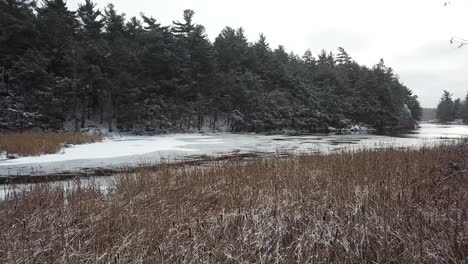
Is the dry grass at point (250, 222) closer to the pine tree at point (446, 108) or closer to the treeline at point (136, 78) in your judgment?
the treeline at point (136, 78)

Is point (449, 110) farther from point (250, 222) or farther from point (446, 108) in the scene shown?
point (250, 222)

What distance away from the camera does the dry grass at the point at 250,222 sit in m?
3.90

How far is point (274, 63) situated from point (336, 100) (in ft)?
44.8

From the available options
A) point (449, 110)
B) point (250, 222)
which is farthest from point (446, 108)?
point (250, 222)

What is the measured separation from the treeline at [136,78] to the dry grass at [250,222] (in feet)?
100

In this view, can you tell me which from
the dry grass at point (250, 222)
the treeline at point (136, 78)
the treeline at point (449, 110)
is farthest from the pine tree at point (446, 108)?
the dry grass at point (250, 222)

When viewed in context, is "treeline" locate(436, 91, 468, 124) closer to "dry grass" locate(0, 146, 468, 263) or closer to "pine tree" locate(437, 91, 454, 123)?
"pine tree" locate(437, 91, 454, 123)

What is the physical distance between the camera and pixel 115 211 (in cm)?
523

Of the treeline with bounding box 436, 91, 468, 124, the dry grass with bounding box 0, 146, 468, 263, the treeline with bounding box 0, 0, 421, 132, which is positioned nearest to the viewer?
A: the dry grass with bounding box 0, 146, 468, 263

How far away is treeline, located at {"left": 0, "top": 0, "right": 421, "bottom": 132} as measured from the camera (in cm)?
3338

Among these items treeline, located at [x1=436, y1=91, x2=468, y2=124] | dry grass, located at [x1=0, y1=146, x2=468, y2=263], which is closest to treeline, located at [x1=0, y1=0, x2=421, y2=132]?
dry grass, located at [x1=0, y1=146, x2=468, y2=263]

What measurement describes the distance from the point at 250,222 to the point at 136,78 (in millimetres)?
36528

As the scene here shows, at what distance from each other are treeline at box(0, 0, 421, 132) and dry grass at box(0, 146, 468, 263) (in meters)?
30.5

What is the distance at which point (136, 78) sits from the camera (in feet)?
128
